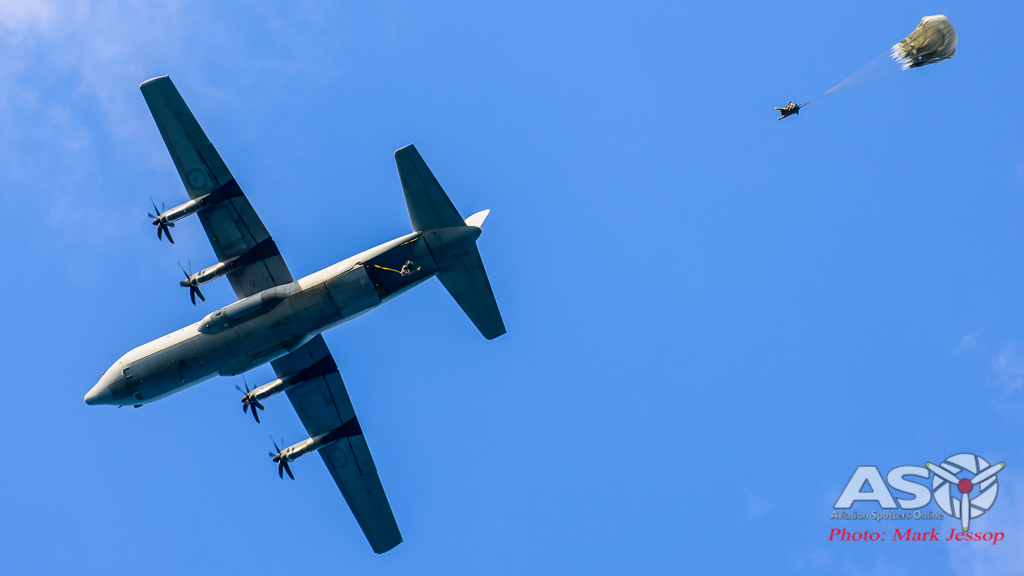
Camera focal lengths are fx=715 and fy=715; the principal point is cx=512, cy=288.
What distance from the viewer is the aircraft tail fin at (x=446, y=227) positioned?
109 feet

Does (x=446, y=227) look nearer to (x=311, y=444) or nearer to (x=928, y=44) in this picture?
(x=311, y=444)

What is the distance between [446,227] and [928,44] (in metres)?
25.2

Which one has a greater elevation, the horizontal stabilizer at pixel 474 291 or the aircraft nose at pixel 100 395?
the horizontal stabilizer at pixel 474 291

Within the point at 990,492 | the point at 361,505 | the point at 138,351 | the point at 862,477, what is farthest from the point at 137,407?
the point at 990,492

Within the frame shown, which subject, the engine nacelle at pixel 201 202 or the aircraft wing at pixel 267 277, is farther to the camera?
the engine nacelle at pixel 201 202

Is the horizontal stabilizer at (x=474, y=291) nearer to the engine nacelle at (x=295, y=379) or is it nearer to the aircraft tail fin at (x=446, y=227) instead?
the aircraft tail fin at (x=446, y=227)

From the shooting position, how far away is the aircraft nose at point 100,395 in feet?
113

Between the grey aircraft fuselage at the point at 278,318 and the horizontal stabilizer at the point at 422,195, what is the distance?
0.47 m

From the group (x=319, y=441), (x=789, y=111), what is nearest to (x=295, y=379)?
(x=319, y=441)

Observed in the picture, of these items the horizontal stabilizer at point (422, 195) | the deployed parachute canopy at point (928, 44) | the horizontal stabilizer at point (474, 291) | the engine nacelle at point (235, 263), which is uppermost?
the deployed parachute canopy at point (928, 44)

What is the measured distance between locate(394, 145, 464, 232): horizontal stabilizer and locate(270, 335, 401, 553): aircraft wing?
945cm

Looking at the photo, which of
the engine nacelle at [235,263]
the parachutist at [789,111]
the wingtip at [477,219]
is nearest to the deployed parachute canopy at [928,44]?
the parachutist at [789,111]

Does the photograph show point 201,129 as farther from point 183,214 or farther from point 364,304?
point 364,304

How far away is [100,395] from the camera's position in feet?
113
